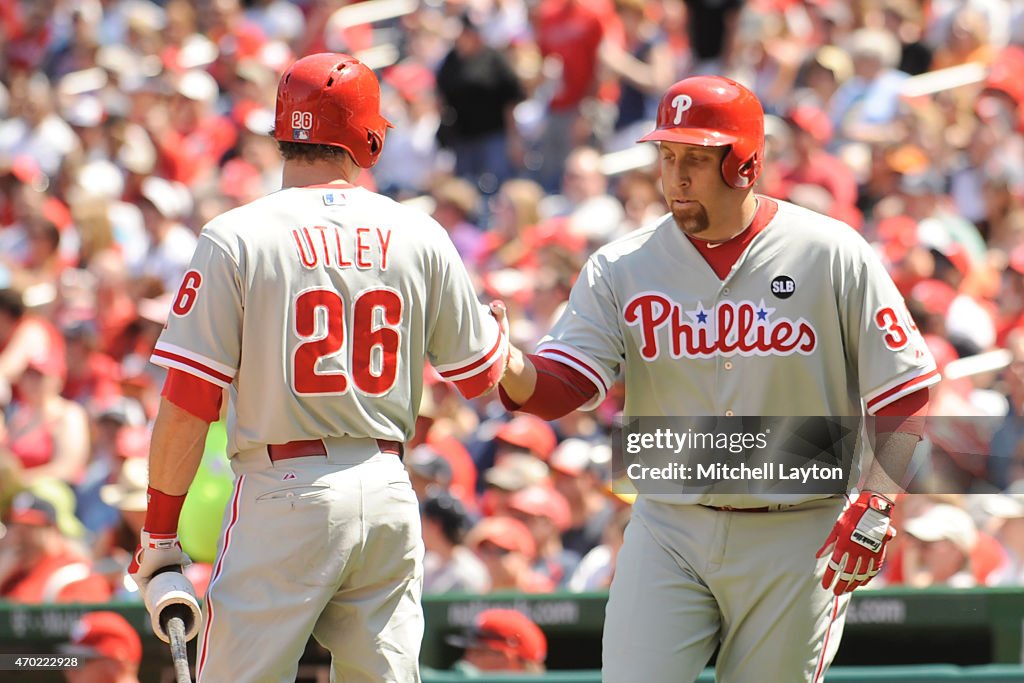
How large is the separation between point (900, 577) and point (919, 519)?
0.26m

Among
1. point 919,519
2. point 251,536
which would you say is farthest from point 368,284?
point 919,519

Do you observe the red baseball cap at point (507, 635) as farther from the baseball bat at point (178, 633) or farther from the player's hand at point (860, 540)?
the baseball bat at point (178, 633)

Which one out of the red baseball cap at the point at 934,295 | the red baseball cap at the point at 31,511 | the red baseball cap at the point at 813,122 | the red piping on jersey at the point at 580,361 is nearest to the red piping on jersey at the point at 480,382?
the red piping on jersey at the point at 580,361

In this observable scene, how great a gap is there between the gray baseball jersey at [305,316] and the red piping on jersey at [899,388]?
1247 millimetres

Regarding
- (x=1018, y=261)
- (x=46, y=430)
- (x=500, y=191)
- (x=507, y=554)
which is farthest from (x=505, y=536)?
(x=500, y=191)

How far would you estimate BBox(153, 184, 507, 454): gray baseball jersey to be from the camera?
412cm

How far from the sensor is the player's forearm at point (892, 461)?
14.8ft

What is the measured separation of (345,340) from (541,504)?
343cm

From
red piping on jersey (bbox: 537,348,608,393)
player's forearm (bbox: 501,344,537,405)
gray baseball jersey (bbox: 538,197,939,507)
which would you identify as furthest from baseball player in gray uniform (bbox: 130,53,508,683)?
gray baseball jersey (bbox: 538,197,939,507)

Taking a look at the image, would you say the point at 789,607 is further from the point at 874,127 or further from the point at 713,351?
the point at 874,127

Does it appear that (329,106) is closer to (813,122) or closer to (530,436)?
(530,436)

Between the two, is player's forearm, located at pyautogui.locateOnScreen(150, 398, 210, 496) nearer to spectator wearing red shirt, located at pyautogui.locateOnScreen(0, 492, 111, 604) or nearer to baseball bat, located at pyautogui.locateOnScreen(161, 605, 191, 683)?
baseball bat, located at pyautogui.locateOnScreen(161, 605, 191, 683)

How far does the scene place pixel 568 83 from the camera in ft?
39.4

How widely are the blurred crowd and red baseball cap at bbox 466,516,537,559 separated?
0.02 m
